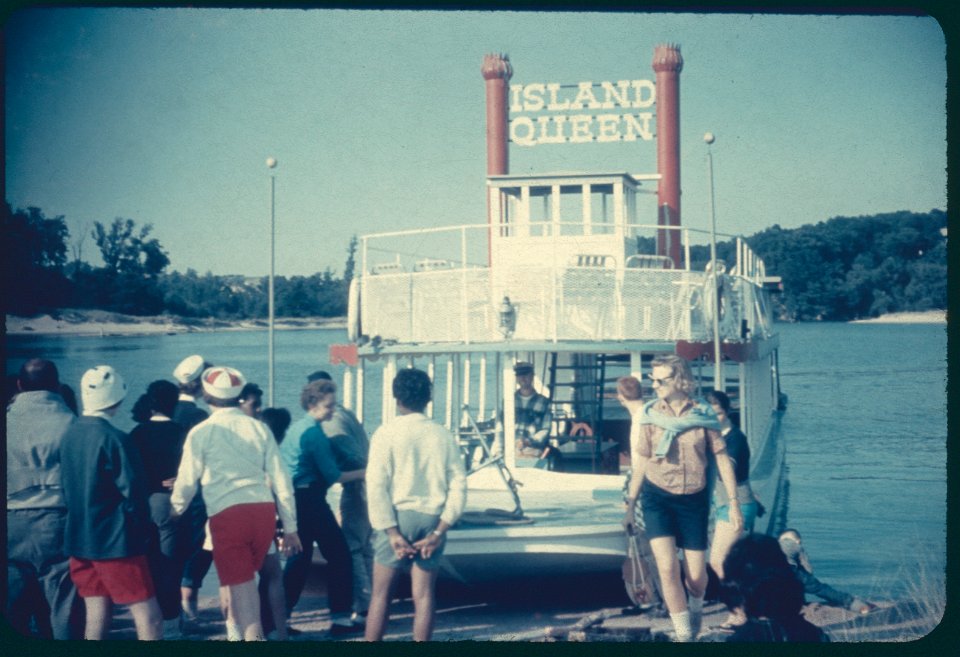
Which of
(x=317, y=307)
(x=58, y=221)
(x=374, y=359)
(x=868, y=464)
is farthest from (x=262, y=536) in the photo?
(x=868, y=464)

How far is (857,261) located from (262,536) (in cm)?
2152

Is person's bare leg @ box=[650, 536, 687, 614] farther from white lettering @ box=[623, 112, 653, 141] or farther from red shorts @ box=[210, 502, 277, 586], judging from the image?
white lettering @ box=[623, 112, 653, 141]

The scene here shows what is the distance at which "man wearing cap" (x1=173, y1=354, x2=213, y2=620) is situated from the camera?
22.6ft

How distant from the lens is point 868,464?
942 inches

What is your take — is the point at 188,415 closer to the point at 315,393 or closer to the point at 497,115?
the point at 315,393

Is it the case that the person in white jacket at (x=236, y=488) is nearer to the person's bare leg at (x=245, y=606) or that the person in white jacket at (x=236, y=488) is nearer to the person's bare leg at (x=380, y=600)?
the person's bare leg at (x=245, y=606)

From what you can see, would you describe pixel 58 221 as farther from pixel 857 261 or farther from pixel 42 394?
pixel 857 261

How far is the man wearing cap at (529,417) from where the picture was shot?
34.7 feet

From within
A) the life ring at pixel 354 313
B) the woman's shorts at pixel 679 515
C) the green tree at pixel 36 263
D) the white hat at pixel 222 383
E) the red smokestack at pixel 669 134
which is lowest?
the woman's shorts at pixel 679 515

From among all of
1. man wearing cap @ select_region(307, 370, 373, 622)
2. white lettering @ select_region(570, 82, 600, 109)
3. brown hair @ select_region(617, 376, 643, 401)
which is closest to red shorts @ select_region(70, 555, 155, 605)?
man wearing cap @ select_region(307, 370, 373, 622)

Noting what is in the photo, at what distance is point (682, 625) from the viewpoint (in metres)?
6.32

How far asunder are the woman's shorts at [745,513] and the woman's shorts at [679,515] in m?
0.62

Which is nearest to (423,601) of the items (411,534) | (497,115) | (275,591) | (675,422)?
(411,534)

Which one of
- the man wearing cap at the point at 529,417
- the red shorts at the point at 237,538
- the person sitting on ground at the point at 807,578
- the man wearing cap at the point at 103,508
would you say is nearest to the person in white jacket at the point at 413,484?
the red shorts at the point at 237,538
